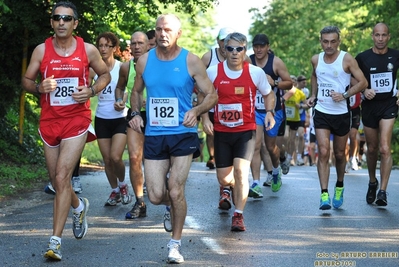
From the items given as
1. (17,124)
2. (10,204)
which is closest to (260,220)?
(10,204)

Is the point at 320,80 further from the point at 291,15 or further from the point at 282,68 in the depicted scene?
the point at 291,15

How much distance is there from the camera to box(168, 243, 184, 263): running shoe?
26.9 feet

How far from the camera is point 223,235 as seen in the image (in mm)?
9750

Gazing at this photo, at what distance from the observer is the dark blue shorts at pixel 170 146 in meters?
8.58

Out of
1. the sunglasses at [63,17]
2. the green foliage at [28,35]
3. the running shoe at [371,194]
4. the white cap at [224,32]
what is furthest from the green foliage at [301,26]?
the sunglasses at [63,17]

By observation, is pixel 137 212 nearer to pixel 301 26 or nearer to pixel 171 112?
pixel 171 112

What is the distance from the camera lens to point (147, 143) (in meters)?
8.71

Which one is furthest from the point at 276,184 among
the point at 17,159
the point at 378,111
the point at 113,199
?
the point at 17,159

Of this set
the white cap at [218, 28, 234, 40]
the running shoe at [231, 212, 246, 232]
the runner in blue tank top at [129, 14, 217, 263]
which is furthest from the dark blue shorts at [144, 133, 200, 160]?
the white cap at [218, 28, 234, 40]

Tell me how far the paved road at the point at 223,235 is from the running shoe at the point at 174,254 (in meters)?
0.09

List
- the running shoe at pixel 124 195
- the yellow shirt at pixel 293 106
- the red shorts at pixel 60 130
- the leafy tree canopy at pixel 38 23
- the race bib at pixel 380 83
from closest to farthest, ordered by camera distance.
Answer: the red shorts at pixel 60 130
the race bib at pixel 380 83
the running shoe at pixel 124 195
the leafy tree canopy at pixel 38 23
the yellow shirt at pixel 293 106

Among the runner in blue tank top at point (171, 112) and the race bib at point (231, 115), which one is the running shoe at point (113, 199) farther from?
the runner in blue tank top at point (171, 112)

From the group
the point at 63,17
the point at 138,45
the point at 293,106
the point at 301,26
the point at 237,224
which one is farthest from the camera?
the point at 301,26

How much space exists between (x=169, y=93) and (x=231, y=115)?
2.01m
